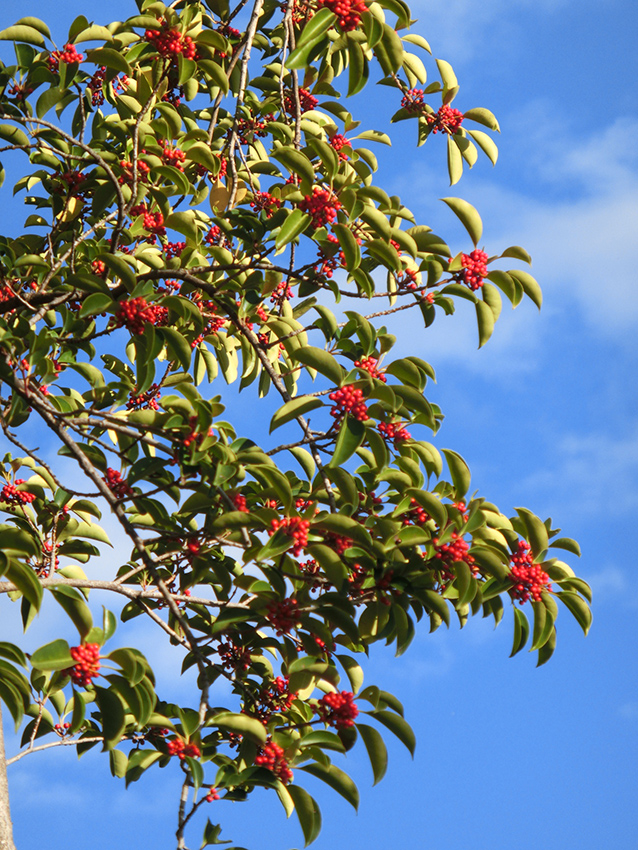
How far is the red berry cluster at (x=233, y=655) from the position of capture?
147 inches

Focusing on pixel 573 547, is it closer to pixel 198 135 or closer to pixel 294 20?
pixel 198 135

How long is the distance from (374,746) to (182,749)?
685 millimetres

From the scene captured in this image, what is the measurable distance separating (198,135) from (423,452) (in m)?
1.99

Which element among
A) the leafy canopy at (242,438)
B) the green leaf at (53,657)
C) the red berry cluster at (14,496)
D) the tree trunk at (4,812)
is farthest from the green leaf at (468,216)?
the tree trunk at (4,812)

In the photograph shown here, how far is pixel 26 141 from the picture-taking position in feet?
13.8

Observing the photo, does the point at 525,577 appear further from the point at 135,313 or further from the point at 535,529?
the point at 135,313

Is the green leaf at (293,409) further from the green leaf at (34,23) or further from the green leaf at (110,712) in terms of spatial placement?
the green leaf at (34,23)

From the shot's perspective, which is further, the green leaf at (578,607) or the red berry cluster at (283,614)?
the green leaf at (578,607)

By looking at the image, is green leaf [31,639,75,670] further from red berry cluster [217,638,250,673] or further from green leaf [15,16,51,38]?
green leaf [15,16,51,38]

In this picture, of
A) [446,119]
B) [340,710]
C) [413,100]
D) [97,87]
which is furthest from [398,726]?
[97,87]

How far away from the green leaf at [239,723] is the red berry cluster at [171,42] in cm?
294

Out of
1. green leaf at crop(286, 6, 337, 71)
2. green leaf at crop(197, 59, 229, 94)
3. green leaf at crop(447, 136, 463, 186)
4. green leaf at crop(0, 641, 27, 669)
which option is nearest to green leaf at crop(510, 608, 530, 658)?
green leaf at crop(0, 641, 27, 669)

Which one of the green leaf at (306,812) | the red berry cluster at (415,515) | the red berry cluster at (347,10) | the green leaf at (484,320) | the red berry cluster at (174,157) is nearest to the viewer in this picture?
the green leaf at (306,812)

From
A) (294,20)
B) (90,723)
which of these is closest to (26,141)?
(294,20)
